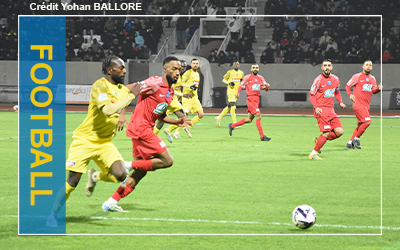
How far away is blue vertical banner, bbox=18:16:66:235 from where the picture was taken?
21.9ft

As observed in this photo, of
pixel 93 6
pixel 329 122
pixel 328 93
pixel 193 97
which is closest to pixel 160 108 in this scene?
pixel 329 122

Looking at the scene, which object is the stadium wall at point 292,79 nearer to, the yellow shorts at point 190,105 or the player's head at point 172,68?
the yellow shorts at point 190,105

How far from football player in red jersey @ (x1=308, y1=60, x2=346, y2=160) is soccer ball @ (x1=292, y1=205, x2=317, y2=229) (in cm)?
663

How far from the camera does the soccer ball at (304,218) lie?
6.57 m

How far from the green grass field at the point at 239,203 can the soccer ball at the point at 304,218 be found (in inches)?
3.3

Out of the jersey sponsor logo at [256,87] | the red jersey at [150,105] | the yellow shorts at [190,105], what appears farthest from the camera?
the yellow shorts at [190,105]

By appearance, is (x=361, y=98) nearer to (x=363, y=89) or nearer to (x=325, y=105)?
(x=363, y=89)

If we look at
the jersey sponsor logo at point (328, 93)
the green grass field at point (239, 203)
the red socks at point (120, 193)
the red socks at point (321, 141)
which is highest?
the jersey sponsor logo at point (328, 93)

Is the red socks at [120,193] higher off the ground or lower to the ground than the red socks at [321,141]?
lower

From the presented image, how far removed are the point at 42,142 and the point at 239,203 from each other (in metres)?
2.96

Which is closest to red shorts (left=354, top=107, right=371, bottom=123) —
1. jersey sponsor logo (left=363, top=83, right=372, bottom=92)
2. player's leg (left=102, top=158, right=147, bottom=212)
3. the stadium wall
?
jersey sponsor logo (left=363, top=83, right=372, bottom=92)

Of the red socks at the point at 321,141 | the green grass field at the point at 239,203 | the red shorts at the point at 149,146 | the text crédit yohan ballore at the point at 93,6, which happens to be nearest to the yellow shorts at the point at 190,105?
the green grass field at the point at 239,203

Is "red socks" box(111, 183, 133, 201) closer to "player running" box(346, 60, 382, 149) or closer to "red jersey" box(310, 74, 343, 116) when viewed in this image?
"red jersey" box(310, 74, 343, 116)

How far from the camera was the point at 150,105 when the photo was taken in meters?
8.11
